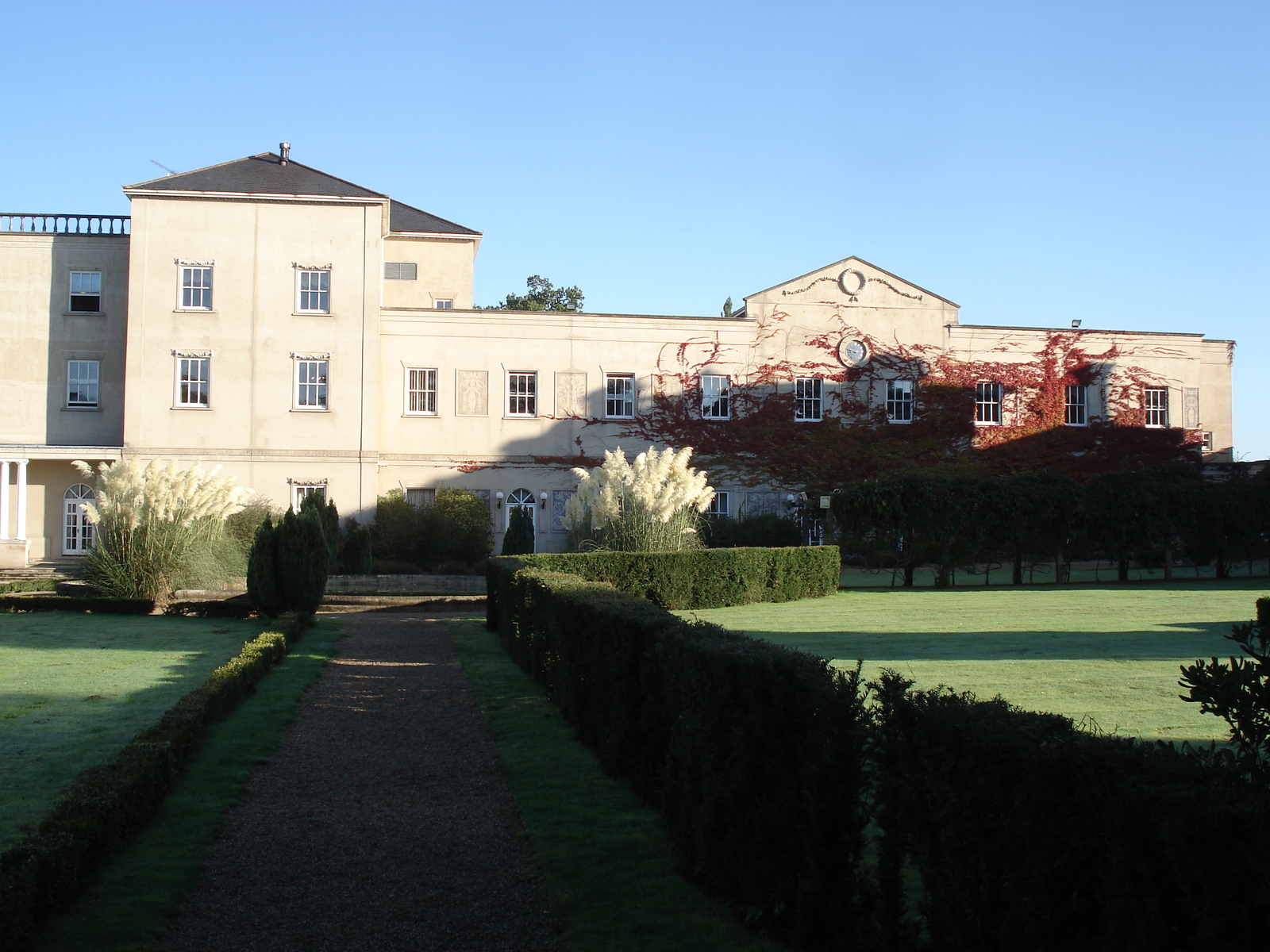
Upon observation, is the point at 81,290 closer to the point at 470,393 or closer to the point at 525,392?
the point at 470,393

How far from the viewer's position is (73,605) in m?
18.3

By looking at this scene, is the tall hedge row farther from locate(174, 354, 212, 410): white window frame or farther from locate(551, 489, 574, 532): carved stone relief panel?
locate(174, 354, 212, 410): white window frame

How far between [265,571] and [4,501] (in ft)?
55.3

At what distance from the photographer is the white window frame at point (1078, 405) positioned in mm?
35438

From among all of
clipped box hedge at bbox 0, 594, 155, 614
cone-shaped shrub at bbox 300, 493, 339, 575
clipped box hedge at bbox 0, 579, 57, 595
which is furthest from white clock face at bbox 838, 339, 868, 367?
clipped box hedge at bbox 0, 579, 57, 595

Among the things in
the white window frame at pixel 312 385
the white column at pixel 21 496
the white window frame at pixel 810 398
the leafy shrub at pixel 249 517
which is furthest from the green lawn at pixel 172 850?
the white window frame at pixel 810 398

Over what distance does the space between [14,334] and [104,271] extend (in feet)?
10.6

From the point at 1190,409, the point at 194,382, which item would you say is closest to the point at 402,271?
the point at 194,382

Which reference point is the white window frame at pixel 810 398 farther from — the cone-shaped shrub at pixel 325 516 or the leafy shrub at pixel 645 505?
the cone-shaped shrub at pixel 325 516

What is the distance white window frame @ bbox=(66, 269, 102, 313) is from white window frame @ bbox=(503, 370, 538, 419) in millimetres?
12731

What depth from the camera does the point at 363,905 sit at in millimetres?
4902

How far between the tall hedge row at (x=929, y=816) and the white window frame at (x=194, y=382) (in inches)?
1072

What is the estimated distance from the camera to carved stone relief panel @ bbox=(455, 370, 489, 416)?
32031mm

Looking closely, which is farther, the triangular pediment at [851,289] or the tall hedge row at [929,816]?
the triangular pediment at [851,289]
